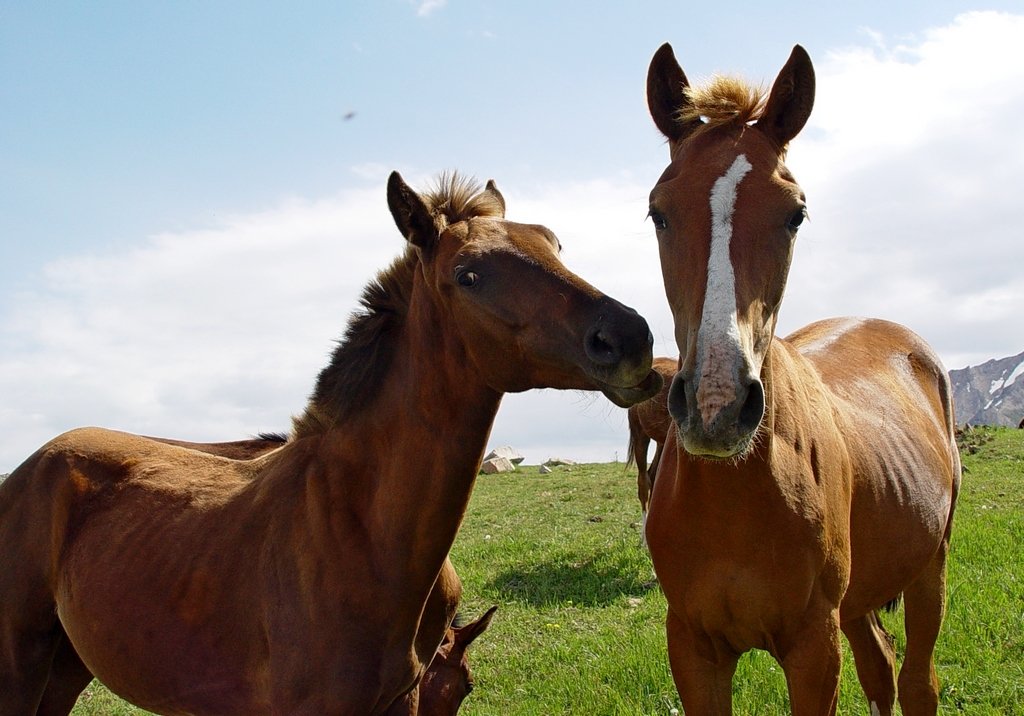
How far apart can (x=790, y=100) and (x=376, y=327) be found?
1.78 metres

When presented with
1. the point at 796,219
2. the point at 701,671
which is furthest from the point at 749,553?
the point at 796,219

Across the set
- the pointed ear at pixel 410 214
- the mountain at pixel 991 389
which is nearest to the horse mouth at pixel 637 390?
the pointed ear at pixel 410 214

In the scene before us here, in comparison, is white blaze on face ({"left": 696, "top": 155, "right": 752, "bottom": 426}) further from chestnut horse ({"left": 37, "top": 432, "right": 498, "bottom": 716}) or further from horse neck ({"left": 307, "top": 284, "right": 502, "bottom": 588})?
chestnut horse ({"left": 37, "top": 432, "right": 498, "bottom": 716})

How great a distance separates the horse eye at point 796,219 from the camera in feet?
9.64

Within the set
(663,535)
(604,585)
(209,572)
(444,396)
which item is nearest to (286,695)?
(209,572)

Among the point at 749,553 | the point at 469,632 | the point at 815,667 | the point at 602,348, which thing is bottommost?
the point at 469,632

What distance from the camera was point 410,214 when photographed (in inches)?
127

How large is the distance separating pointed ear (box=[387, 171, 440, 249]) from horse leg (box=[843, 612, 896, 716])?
10.3ft

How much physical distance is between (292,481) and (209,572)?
483 mm

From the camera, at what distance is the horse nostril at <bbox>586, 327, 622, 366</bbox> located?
2672 millimetres

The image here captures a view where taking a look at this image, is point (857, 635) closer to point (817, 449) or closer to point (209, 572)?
point (817, 449)

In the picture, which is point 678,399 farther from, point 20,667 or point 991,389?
point 991,389

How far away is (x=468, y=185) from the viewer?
3.46m

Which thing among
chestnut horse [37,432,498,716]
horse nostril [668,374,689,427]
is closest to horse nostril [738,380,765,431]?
horse nostril [668,374,689,427]
